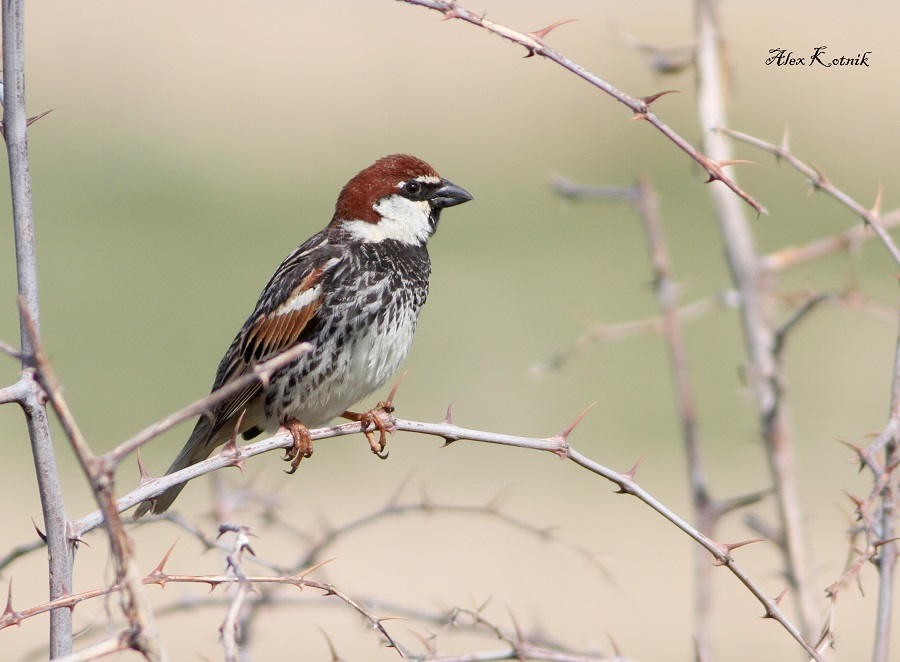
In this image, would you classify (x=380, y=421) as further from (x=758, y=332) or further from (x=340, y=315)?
(x=758, y=332)

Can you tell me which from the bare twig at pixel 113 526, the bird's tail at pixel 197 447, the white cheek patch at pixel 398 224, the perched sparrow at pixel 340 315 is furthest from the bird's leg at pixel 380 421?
the bare twig at pixel 113 526

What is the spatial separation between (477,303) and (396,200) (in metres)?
8.65

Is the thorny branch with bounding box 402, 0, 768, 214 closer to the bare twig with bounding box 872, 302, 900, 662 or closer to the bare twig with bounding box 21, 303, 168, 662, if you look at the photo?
the bare twig with bounding box 872, 302, 900, 662

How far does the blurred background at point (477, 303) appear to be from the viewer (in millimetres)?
7012

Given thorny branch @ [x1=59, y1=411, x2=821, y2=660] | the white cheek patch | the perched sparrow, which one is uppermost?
the white cheek patch

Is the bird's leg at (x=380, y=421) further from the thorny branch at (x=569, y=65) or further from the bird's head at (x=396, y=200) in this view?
the thorny branch at (x=569, y=65)

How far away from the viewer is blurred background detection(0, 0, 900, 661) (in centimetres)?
701

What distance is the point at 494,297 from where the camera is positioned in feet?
42.2

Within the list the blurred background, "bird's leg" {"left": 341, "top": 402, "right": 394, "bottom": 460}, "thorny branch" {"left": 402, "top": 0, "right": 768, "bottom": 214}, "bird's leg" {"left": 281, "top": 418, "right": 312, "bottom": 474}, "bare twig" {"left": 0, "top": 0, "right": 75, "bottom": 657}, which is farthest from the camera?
the blurred background

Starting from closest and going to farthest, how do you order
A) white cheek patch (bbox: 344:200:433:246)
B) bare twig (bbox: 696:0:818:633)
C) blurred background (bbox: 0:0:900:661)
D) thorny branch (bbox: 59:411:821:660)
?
thorny branch (bbox: 59:411:821:660)
bare twig (bbox: 696:0:818:633)
white cheek patch (bbox: 344:200:433:246)
blurred background (bbox: 0:0:900:661)

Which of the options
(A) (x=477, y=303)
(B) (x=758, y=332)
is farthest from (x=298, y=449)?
(A) (x=477, y=303)

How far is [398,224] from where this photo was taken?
4.09 m

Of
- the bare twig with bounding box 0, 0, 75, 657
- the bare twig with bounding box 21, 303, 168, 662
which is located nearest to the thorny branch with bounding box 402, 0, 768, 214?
the bare twig with bounding box 0, 0, 75, 657

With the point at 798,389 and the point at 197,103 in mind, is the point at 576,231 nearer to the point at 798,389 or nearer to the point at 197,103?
the point at 798,389
